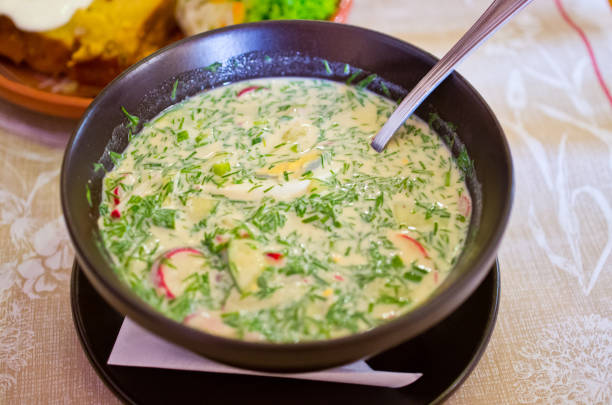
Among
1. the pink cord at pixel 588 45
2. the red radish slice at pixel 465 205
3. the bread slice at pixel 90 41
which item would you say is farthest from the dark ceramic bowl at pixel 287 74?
the pink cord at pixel 588 45

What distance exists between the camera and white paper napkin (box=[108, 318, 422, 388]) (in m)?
1.65

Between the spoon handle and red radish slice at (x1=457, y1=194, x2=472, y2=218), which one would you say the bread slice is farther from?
red radish slice at (x1=457, y1=194, x2=472, y2=218)

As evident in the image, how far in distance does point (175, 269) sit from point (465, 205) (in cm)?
96

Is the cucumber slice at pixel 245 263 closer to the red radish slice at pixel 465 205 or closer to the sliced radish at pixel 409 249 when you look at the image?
the sliced radish at pixel 409 249

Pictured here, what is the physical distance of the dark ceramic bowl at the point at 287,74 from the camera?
4.68 ft

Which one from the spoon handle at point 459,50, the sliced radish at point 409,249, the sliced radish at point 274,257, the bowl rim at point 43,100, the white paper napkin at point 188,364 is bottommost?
the bowl rim at point 43,100

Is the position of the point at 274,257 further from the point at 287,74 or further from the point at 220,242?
the point at 287,74

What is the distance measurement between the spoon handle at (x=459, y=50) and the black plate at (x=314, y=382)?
0.76m

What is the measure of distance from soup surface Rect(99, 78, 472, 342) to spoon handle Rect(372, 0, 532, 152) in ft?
0.47

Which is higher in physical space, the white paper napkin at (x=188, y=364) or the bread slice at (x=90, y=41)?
the white paper napkin at (x=188, y=364)

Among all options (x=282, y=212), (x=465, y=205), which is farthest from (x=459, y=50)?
(x=282, y=212)

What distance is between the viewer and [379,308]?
5.47ft

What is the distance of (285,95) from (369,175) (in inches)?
23.5

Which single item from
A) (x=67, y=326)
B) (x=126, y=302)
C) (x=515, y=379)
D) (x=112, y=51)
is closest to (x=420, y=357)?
(x=515, y=379)
